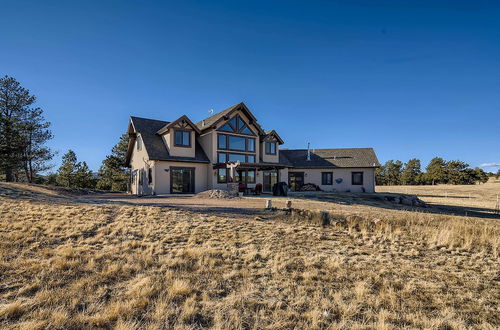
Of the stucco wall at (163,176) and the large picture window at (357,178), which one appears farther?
the large picture window at (357,178)

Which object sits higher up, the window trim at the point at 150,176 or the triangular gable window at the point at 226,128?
the triangular gable window at the point at 226,128

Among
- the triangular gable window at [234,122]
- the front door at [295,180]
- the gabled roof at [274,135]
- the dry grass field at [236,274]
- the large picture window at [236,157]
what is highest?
the triangular gable window at [234,122]

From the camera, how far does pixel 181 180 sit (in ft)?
66.9

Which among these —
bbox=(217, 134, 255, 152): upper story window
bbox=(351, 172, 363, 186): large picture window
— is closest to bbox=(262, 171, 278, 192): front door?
bbox=(217, 134, 255, 152): upper story window

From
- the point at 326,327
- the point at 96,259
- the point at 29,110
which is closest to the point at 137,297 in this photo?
the point at 96,259

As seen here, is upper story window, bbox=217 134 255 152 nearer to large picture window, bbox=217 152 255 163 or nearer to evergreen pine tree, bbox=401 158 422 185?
large picture window, bbox=217 152 255 163

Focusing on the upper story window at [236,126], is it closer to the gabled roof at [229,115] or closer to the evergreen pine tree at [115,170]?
the gabled roof at [229,115]

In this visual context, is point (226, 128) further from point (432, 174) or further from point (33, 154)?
point (432, 174)

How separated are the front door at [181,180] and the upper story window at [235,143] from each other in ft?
11.3

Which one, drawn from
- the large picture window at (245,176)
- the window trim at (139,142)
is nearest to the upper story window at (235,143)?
the large picture window at (245,176)

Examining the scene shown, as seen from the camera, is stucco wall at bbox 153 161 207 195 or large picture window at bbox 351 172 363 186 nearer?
stucco wall at bbox 153 161 207 195

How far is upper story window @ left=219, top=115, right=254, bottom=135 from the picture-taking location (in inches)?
865

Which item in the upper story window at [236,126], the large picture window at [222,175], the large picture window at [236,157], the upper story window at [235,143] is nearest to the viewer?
the large picture window at [222,175]

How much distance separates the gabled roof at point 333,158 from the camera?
27.6 m
